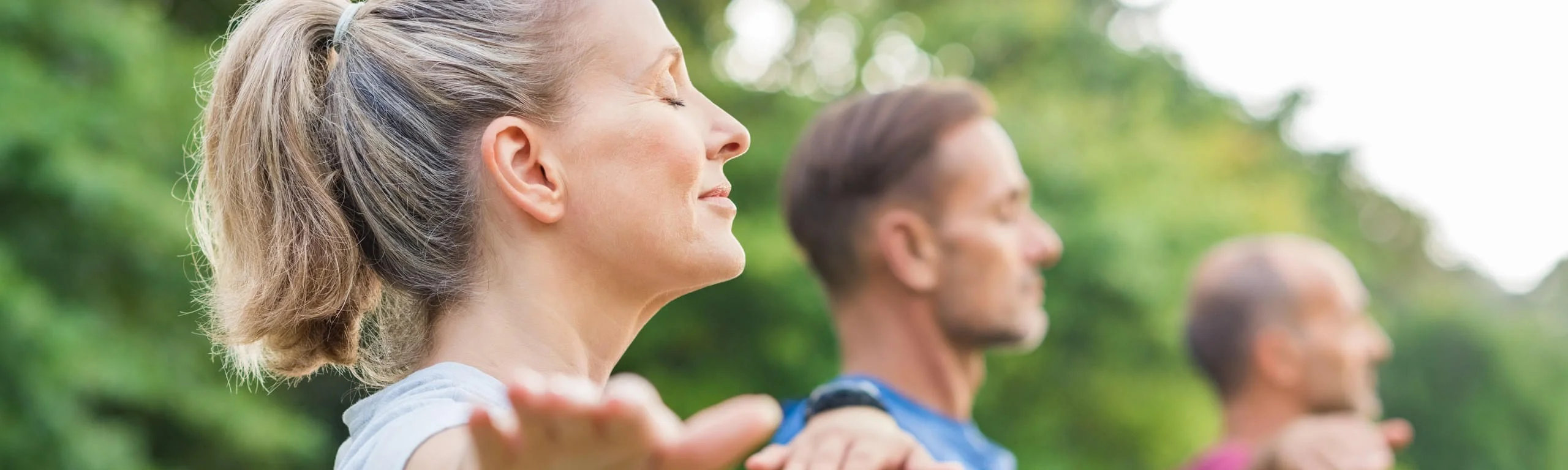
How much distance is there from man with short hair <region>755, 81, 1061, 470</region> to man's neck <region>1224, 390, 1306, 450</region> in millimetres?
1269

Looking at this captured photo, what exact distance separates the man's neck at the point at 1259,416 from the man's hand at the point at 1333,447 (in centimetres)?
91

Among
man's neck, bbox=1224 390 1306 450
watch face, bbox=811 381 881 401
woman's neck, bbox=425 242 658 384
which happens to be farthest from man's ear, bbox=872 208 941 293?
man's neck, bbox=1224 390 1306 450

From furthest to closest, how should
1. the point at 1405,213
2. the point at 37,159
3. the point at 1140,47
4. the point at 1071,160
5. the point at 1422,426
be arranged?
the point at 1405,213 < the point at 1422,426 < the point at 1140,47 < the point at 1071,160 < the point at 37,159

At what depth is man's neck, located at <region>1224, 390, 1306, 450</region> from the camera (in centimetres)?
383

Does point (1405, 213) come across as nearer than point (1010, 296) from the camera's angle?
No

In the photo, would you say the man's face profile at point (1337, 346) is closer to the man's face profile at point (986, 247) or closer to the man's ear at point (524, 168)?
the man's face profile at point (986, 247)

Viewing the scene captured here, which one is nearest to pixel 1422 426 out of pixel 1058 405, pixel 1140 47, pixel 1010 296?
pixel 1140 47

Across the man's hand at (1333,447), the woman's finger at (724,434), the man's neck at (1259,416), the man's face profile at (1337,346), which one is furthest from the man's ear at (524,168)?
the man's face profile at (1337,346)

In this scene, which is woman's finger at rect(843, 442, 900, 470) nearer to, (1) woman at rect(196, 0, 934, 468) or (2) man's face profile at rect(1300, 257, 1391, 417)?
(1) woman at rect(196, 0, 934, 468)

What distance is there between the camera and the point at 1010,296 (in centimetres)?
273

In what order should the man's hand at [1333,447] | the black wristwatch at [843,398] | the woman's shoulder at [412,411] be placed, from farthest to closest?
the man's hand at [1333,447] → the black wristwatch at [843,398] → the woman's shoulder at [412,411]

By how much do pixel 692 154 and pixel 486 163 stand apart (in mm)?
228

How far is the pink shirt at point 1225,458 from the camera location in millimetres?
3541

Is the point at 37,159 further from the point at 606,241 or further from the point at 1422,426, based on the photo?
the point at 1422,426
